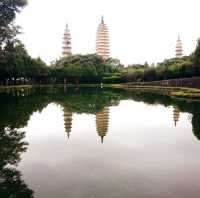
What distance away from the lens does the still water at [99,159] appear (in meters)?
6.07

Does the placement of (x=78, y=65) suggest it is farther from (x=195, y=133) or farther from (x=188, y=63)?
(x=195, y=133)

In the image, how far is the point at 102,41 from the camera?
317 feet

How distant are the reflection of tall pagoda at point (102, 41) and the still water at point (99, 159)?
8329 centimetres

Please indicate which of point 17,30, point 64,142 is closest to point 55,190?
point 64,142

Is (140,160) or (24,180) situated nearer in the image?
(24,180)

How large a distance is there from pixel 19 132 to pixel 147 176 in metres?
6.38

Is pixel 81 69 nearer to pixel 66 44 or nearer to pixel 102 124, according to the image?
pixel 66 44

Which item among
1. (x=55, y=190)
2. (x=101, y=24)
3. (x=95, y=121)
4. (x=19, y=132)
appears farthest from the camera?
(x=101, y=24)

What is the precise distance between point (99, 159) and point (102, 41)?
9077cm

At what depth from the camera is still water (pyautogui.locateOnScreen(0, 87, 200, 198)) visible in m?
6.07

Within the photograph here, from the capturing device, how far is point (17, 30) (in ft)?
96.7

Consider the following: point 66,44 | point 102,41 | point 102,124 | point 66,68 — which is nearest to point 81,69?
point 66,68

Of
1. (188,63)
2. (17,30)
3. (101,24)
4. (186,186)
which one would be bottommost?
(186,186)

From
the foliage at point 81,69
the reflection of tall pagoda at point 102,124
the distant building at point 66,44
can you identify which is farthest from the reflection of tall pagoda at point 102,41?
the reflection of tall pagoda at point 102,124
